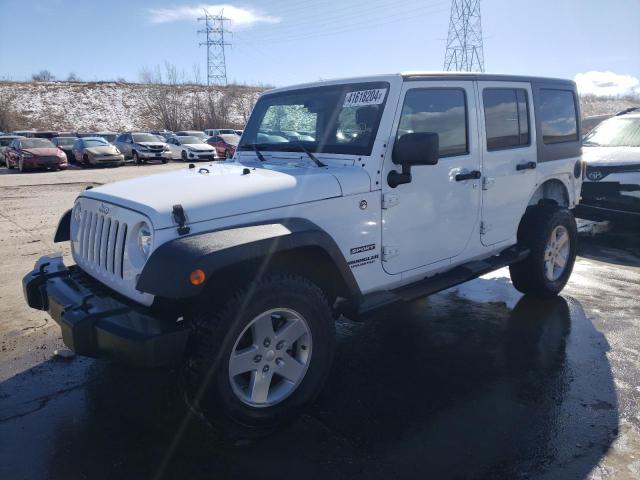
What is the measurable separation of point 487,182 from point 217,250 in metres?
2.63

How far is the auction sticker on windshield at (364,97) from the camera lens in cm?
356

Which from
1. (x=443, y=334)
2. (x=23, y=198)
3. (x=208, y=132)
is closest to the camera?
(x=443, y=334)

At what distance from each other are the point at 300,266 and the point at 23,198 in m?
12.0

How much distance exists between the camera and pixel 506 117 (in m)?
4.52

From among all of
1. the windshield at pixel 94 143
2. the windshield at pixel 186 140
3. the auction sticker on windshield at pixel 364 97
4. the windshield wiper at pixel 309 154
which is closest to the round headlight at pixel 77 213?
the windshield wiper at pixel 309 154

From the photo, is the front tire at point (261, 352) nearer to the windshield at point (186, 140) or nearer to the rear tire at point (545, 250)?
the rear tire at point (545, 250)

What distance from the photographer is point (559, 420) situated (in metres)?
3.11

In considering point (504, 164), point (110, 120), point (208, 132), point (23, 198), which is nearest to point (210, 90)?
point (110, 120)

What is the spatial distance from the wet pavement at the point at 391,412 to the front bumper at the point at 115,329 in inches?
24.8

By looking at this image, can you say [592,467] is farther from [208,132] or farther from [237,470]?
[208,132]

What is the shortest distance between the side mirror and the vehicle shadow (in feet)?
4.71

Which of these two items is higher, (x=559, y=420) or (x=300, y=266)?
(x=300, y=266)

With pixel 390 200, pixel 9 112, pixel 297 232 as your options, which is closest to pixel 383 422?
pixel 297 232

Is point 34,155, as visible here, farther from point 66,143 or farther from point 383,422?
point 383,422
